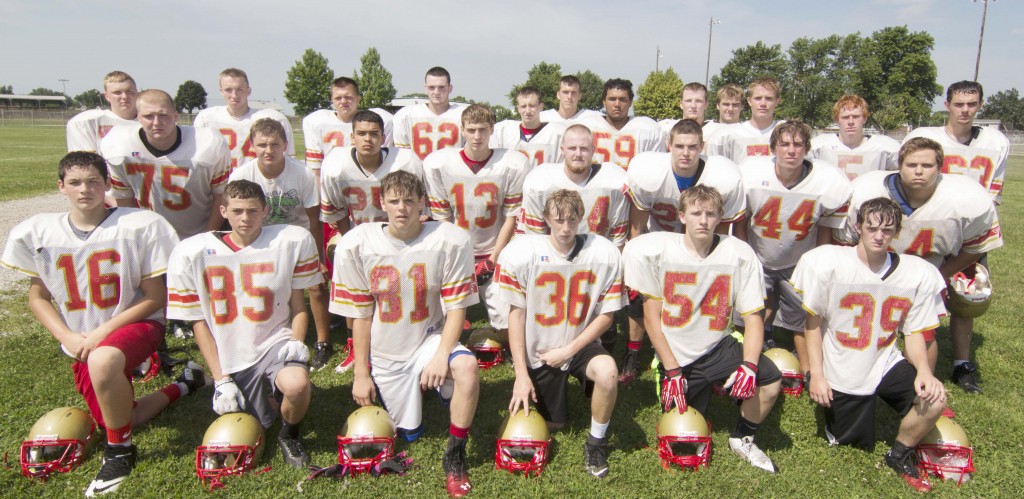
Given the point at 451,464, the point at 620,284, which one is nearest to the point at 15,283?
the point at 451,464

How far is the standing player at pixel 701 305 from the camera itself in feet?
11.7

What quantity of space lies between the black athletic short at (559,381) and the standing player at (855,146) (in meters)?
3.29

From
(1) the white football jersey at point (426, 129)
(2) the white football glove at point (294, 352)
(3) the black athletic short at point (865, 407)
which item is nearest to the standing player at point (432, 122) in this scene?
(1) the white football jersey at point (426, 129)

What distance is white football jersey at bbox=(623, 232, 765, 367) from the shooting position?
3.68 m

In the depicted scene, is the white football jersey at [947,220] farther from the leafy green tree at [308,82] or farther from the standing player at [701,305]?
the leafy green tree at [308,82]

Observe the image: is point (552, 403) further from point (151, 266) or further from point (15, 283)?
point (15, 283)

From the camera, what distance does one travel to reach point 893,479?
342 cm

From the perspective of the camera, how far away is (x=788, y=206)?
448 centimetres

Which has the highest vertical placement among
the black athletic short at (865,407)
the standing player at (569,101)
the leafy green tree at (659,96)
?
the leafy green tree at (659,96)

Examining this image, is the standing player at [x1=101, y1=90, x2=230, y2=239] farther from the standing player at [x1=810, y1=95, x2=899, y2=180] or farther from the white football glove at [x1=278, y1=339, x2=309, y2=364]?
the standing player at [x1=810, y1=95, x2=899, y2=180]

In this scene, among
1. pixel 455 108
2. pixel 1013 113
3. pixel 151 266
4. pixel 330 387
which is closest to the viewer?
pixel 151 266

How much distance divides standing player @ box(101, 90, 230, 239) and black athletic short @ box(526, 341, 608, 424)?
3047 millimetres

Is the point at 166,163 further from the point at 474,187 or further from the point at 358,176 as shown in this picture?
the point at 474,187

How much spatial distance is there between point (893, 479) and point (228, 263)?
4.22 meters
